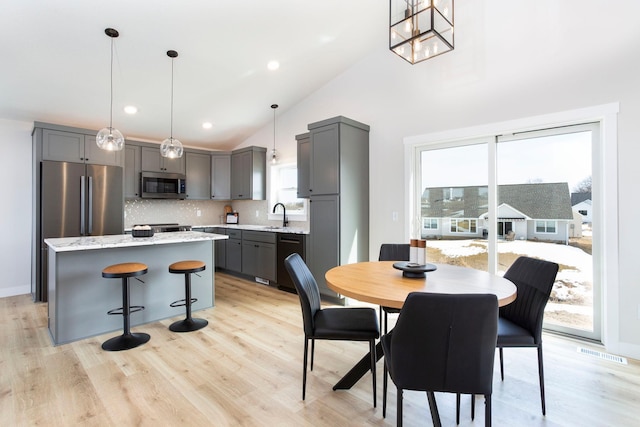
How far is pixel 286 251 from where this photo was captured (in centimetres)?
464

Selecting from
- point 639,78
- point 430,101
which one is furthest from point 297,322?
point 639,78

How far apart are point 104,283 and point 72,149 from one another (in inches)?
97.7

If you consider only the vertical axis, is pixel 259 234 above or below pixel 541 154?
below

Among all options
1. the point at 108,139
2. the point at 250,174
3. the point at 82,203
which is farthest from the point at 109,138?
the point at 250,174

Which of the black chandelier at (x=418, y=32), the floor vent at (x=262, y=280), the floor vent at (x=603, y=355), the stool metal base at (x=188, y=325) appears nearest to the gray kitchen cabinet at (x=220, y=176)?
the floor vent at (x=262, y=280)

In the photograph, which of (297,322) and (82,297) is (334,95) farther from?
(82,297)

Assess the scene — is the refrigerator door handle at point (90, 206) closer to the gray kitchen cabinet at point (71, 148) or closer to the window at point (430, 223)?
the gray kitchen cabinet at point (71, 148)

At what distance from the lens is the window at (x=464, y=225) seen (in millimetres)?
3500

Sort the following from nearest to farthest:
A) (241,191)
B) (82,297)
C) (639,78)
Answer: (639,78) < (82,297) < (241,191)

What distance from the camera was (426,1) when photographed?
183cm

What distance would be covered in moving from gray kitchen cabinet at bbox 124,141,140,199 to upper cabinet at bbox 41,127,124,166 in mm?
365

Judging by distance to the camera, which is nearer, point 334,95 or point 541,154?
point 541,154

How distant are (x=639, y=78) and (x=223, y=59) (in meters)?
4.05

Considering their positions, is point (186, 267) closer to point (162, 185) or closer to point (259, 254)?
point (259, 254)
